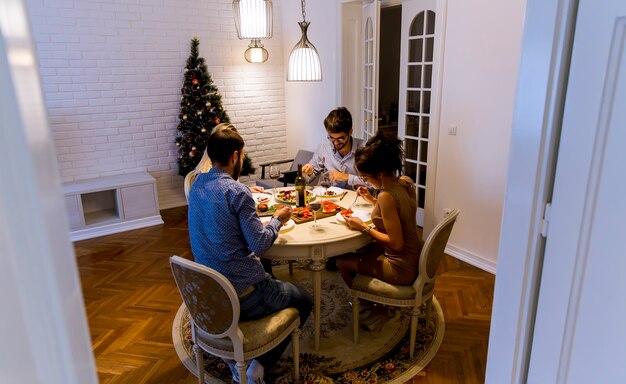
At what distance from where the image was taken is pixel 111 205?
524cm

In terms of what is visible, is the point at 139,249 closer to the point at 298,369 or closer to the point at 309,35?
the point at 298,369

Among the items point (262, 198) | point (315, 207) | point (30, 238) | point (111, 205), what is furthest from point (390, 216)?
point (111, 205)

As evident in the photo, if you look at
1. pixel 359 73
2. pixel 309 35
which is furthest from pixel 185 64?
pixel 359 73

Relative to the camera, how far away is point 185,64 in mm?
5426

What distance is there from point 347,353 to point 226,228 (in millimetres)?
1195

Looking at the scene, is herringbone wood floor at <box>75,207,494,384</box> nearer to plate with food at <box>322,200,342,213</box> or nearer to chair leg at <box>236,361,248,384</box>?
chair leg at <box>236,361,248,384</box>

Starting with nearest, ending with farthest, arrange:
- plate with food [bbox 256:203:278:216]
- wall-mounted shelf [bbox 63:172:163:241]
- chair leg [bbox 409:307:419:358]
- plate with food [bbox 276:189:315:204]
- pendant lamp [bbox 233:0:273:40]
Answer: chair leg [bbox 409:307:419:358] → plate with food [bbox 256:203:278:216] → plate with food [bbox 276:189:315:204] → pendant lamp [bbox 233:0:273:40] → wall-mounted shelf [bbox 63:172:163:241]

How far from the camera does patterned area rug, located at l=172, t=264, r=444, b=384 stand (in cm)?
252

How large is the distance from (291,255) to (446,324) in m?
1.29

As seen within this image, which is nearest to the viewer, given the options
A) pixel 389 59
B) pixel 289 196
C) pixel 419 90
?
pixel 289 196

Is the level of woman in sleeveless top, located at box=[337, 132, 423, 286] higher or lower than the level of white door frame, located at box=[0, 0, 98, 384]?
lower

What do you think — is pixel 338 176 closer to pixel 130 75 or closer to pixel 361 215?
pixel 361 215

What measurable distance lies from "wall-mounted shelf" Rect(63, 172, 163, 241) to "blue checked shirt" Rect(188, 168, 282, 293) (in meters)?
3.01

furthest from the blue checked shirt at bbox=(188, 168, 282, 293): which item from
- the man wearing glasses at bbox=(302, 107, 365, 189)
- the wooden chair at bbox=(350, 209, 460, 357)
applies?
the man wearing glasses at bbox=(302, 107, 365, 189)
